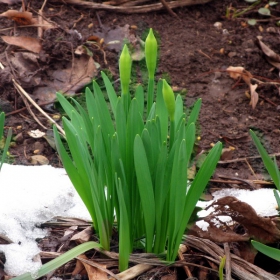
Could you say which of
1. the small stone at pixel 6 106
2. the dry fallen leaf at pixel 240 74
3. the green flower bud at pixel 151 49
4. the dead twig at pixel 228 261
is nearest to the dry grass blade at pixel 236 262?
the dead twig at pixel 228 261

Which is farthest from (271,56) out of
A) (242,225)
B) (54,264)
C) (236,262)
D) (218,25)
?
(54,264)

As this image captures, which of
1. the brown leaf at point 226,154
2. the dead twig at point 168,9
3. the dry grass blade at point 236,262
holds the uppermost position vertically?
the dead twig at point 168,9

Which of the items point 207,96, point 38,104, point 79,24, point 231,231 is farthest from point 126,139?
point 79,24

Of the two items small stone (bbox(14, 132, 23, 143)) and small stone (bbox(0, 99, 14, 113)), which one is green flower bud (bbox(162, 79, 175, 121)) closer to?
small stone (bbox(14, 132, 23, 143))

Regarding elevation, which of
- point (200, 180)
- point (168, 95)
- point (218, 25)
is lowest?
point (218, 25)

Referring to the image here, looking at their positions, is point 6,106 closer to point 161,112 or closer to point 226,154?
point 226,154

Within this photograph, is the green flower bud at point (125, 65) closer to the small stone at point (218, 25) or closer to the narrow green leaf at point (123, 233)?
the narrow green leaf at point (123, 233)
